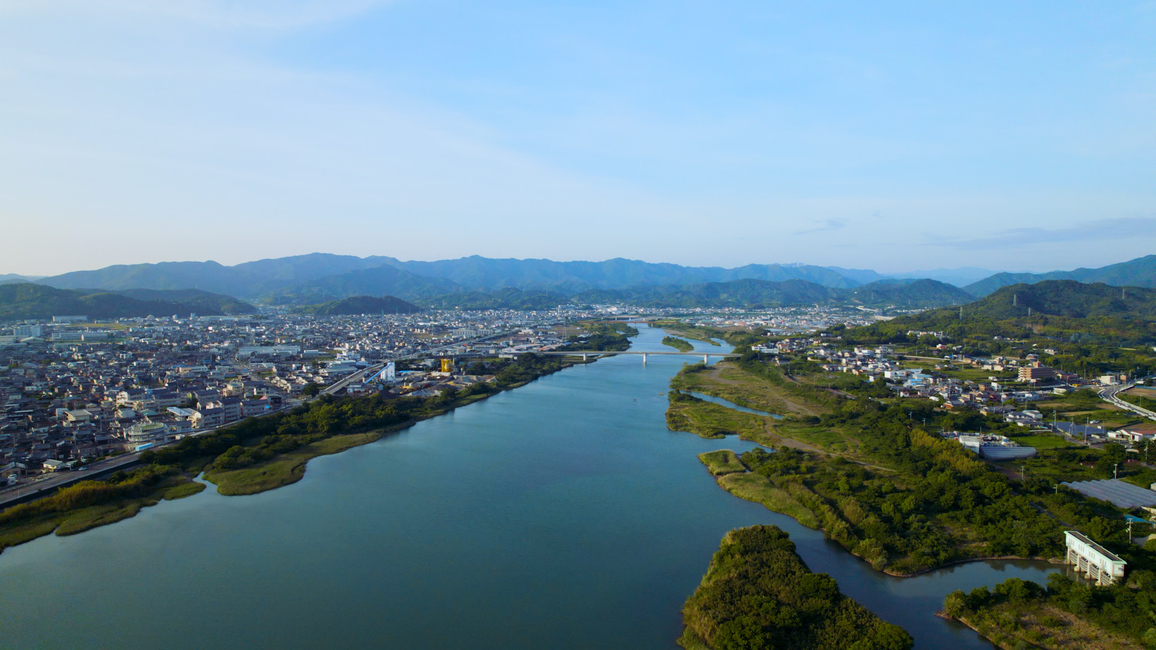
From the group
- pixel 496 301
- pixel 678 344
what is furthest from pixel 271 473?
pixel 496 301

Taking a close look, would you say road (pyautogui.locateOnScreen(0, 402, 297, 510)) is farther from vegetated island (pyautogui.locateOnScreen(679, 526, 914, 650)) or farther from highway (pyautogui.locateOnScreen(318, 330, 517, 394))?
vegetated island (pyautogui.locateOnScreen(679, 526, 914, 650))

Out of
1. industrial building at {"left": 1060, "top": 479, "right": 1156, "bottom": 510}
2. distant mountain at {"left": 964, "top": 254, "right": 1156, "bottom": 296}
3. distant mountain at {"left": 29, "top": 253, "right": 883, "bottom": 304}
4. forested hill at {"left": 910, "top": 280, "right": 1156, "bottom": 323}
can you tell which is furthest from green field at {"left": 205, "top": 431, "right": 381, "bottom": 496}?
distant mountain at {"left": 964, "top": 254, "right": 1156, "bottom": 296}

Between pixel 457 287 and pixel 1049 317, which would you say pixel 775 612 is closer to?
pixel 1049 317

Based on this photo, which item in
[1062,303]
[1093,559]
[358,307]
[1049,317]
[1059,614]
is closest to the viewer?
[1059,614]

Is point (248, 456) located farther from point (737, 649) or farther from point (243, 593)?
point (737, 649)

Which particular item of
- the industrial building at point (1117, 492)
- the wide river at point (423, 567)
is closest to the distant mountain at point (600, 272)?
the wide river at point (423, 567)

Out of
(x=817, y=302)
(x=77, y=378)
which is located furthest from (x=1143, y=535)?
(x=817, y=302)
